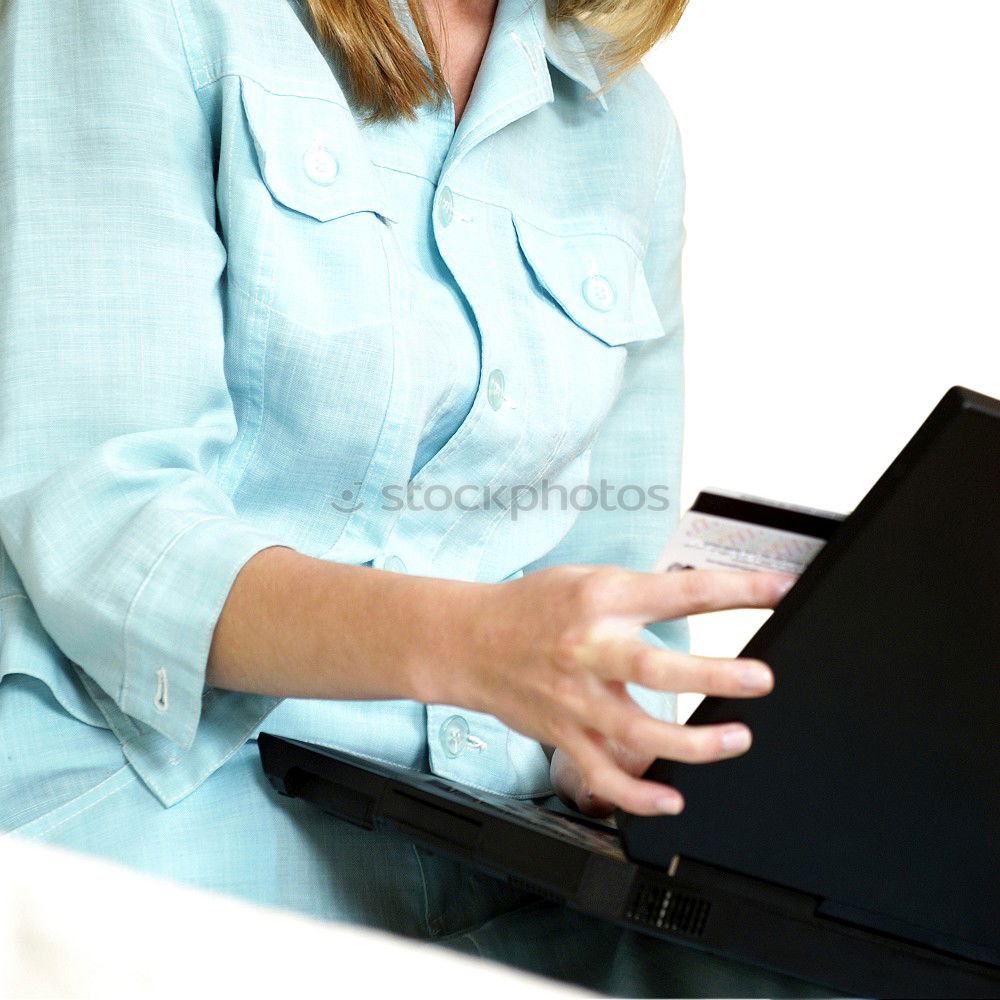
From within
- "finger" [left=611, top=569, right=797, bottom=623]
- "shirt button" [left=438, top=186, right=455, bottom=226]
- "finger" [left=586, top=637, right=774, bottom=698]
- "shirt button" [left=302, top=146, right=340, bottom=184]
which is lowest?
"finger" [left=586, top=637, right=774, bottom=698]

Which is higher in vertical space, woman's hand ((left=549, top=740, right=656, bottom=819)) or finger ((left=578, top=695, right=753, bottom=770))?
finger ((left=578, top=695, right=753, bottom=770))

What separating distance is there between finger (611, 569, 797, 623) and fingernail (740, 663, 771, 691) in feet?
0.09

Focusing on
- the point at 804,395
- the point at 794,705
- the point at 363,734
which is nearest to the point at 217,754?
the point at 363,734

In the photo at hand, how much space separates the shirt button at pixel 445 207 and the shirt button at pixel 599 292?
0.14 m

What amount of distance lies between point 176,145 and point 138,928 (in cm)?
50

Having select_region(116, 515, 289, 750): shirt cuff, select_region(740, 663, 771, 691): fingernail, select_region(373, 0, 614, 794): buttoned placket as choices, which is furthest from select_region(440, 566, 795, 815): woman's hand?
select_region(373, 0, 614, 794): buttoned placket

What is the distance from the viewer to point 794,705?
49 cm

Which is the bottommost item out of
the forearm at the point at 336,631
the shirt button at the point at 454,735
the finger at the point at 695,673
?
the shirt button at the point at 454,735

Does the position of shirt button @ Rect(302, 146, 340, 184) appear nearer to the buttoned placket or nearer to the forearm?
the buttoned placket

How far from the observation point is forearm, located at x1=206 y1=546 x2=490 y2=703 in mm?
528

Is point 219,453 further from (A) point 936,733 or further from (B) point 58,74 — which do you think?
(A) point 936,733

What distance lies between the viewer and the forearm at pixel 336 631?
0.53m

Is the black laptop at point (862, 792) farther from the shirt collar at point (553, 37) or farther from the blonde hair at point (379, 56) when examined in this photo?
the shirt collar at point (553, 37)

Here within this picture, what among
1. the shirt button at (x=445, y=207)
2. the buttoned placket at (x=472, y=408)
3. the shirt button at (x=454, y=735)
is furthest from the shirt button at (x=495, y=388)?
the shirt button at (x=454, y=735)
